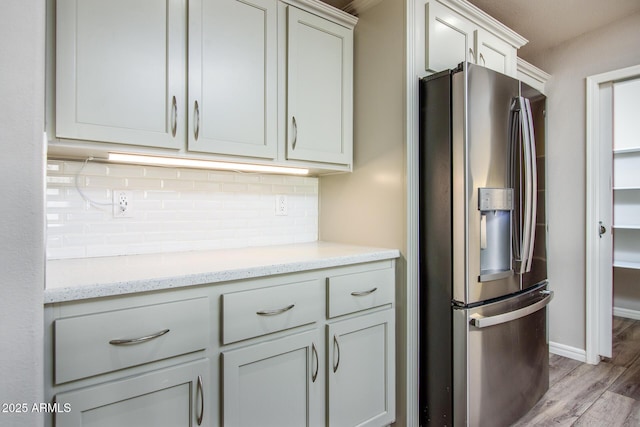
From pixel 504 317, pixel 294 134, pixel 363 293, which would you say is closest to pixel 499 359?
pixel 504 317

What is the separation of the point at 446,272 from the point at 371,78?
1.10 m

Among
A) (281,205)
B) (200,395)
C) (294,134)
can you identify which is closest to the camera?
(200,395)

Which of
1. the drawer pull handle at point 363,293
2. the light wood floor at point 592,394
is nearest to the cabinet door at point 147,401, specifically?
the drawer pull handle at point 363,293

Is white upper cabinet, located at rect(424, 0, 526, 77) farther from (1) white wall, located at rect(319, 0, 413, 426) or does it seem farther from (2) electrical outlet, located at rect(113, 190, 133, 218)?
(2) electrical outlet, located at rect(113, 190, 133, 218)

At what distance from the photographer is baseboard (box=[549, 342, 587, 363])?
8.68 feet

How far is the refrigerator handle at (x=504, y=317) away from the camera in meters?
1.62

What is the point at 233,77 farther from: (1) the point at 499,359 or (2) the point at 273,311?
(1) the point at 499,359

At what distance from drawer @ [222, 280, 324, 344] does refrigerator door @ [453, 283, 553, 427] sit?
27.4 inches

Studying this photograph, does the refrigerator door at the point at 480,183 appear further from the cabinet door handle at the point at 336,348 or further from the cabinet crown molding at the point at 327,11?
the cabinet crown molding at the point at 327,11

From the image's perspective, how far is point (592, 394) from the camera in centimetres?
217

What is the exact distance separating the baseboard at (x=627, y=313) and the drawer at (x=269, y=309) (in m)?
3.97

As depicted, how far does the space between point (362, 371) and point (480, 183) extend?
40.5 inches

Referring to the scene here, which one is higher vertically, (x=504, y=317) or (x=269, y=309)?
(x=269, y=309)

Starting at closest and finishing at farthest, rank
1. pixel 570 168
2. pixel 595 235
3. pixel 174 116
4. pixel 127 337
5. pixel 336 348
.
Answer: pixel 127 337 → pixel 174 116 → pixel 336 348 → pixel 595 235 → pixel 570 168
